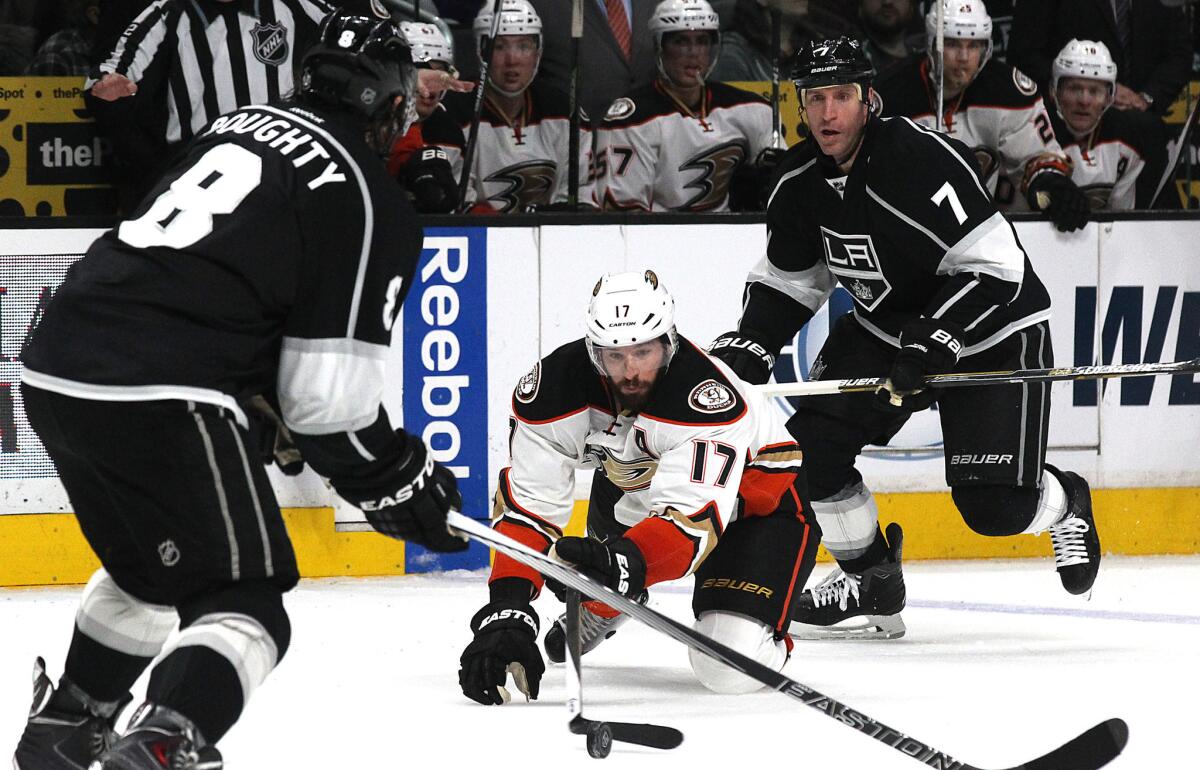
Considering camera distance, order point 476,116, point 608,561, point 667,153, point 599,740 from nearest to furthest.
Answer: point 599,740 < point 608,561 < point 476,116 < point 667,153

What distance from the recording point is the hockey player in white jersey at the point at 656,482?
3.04 m

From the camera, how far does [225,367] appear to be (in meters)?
2.13

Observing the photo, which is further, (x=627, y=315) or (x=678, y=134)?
(x=678, y=134)

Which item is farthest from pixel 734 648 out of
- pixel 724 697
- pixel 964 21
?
pixel 964 21

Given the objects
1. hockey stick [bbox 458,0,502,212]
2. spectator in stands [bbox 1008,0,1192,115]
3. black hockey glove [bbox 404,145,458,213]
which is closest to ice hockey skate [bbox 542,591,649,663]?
black hockey glove [bbox 404,145,458,213]

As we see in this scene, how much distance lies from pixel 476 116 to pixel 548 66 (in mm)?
396

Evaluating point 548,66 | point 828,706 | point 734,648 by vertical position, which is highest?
point 548,66

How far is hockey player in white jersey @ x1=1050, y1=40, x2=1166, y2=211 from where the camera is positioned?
207 inches

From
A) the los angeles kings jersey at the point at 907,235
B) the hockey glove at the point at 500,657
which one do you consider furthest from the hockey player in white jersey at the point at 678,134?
the hockey glove at the point at 500,657

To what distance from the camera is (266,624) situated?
2.13 meters

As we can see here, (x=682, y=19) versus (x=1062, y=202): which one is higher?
(x=682, y=19)

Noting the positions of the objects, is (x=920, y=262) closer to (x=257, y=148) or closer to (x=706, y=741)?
(x=706, y=741)

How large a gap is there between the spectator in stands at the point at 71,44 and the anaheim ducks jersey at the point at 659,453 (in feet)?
6.76

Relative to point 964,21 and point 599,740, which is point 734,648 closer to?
point 599,740
